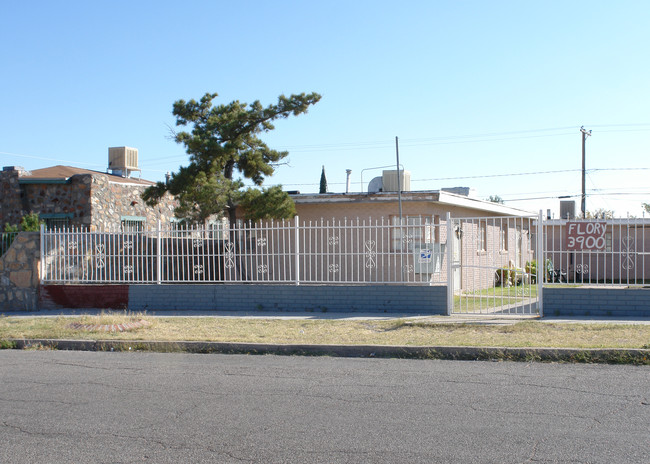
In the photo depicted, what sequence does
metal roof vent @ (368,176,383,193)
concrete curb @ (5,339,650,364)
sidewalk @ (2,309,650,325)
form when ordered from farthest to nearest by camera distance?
metal roof vent @ (368,176,383,193), sidewalk @ (2,309,650,325), concrete curb @ (5,339,650,364)

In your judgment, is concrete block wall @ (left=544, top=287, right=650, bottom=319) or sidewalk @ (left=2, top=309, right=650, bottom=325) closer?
sidewalk @ (left=2, top=309, right=650, bottom=325)

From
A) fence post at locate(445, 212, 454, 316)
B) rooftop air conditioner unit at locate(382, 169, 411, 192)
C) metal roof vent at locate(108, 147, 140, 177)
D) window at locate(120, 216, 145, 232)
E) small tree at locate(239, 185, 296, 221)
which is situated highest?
metal roof vent at locate(108, 147, 140, 177)

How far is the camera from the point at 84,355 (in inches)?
400

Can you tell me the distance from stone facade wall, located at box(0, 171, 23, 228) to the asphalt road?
12.5 m

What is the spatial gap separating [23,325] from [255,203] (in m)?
7.03

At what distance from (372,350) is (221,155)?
397 inches

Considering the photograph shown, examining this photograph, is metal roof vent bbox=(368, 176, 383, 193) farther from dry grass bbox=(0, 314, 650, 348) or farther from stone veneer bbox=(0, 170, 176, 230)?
dry grass bbox=(0, 314, 650, 348)

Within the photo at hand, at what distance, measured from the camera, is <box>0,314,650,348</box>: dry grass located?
33.0 ft

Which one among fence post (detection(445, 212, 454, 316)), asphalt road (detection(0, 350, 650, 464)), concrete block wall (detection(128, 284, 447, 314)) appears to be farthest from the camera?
concrete block wall (detection(128, 284, 447, 314))

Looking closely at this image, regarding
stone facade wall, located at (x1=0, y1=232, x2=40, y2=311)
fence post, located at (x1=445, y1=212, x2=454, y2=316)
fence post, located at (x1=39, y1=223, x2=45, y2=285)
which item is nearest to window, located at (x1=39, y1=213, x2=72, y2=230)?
stone facade wall, located at (x1=0, y1=232, x2=40, y2=311)

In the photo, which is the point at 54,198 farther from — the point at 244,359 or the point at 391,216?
the point at 244,359

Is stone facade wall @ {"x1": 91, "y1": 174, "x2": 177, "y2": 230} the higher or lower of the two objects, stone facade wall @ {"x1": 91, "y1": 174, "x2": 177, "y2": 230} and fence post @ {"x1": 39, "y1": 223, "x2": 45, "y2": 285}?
the higher

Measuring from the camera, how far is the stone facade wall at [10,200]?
20.5 m

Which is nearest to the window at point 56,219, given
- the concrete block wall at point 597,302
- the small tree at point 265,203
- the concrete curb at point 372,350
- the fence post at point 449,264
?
the small tree at point 265,203
